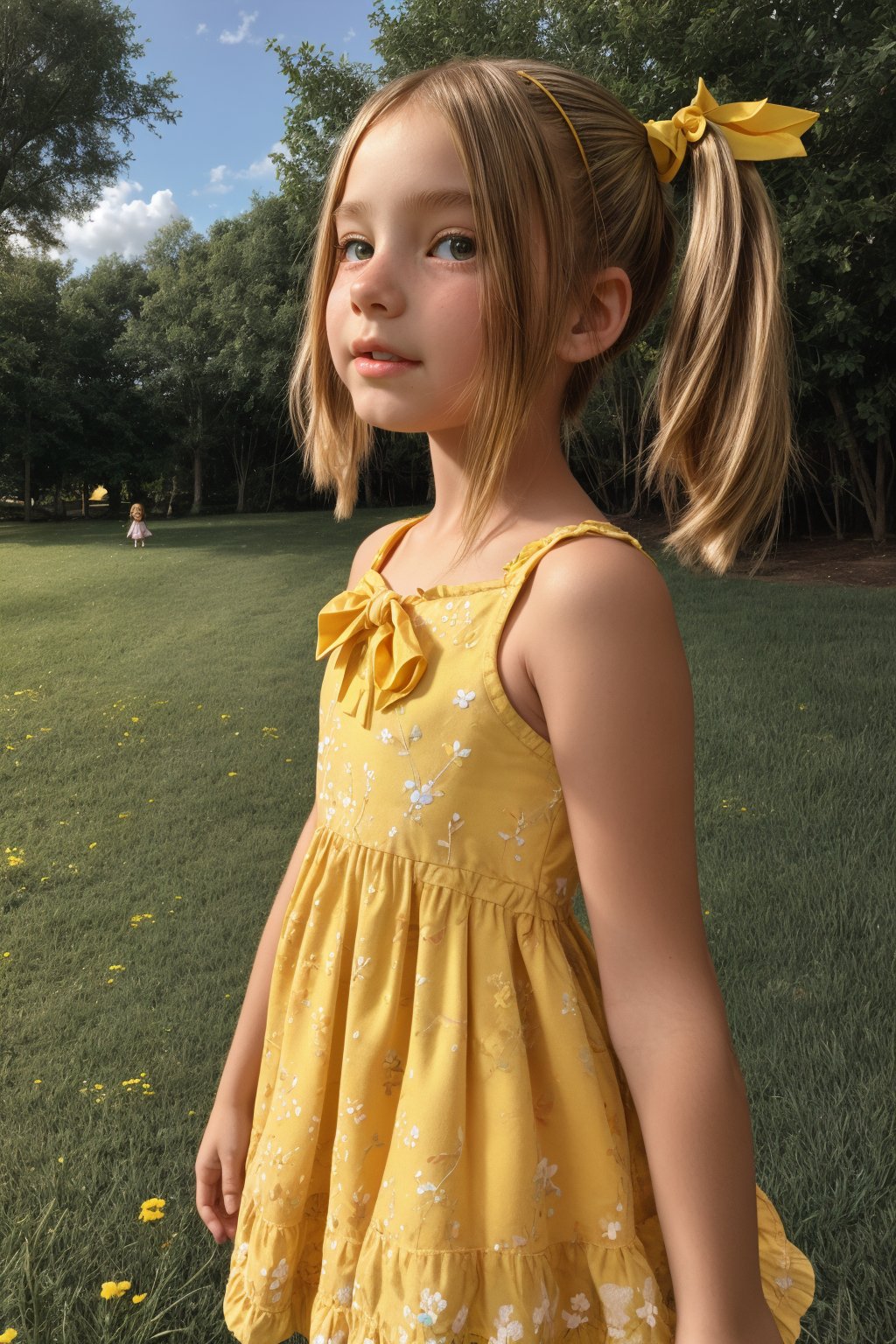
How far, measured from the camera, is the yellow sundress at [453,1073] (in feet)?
2.94

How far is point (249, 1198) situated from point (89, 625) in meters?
10.7

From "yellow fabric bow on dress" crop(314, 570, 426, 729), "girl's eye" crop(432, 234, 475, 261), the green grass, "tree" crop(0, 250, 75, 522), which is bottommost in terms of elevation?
the green grass

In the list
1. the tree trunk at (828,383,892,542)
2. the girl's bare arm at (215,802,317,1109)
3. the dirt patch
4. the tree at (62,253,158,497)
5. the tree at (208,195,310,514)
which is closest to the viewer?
the girl's bare arm at (215,802,317,1109)

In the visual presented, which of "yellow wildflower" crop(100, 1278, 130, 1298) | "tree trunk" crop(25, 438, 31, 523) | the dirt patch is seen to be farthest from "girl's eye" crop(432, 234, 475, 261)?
"tree trunk" crop(25, 438, 31, 523)

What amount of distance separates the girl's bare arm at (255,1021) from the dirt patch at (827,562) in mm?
9402

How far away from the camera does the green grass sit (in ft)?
8.17

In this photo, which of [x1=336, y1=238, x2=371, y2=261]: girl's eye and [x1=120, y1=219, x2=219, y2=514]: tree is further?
[x1=120, y1=219, x2=219, y2=514]: tree

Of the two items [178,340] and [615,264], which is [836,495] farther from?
[178,340]

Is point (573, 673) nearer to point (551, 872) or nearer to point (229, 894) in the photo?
point (551, 872)

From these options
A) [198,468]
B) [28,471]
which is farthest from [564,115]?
[198,468]

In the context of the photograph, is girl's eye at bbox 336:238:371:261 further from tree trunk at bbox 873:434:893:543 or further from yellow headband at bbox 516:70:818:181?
tree trunk at bbox 873:434:893:543

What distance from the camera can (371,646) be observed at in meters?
1.04

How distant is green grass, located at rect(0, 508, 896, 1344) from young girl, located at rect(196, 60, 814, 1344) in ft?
5.49

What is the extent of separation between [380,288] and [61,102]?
23.7m
